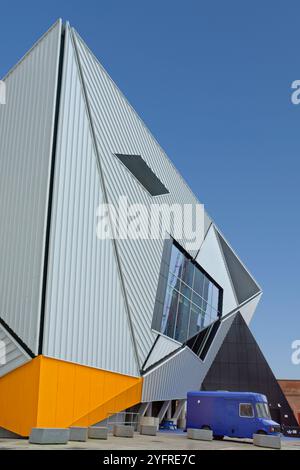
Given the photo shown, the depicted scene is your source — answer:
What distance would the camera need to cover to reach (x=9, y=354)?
2084 centimetres

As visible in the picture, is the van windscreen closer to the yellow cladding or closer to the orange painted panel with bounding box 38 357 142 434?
the orange painted panel with bounding box 38 357 142 434

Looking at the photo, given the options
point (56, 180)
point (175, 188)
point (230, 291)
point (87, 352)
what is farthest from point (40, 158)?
point (230, 291)

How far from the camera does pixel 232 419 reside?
26281 millimetres

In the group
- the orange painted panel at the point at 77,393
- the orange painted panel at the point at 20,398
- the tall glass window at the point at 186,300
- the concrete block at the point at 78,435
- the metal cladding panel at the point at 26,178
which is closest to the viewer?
the concrete block at the point at 78,435

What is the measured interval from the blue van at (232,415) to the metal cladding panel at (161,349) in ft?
10.8

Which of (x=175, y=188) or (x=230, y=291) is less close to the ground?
(x=175, y=188)

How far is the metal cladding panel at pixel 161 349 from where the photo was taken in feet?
96.9

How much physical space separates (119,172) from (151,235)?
5126mm

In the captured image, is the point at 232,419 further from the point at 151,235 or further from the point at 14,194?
the point at 14,194

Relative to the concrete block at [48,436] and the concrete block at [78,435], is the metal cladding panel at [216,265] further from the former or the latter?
the concrete block at [48,436]

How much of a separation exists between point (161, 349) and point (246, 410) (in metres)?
6.96

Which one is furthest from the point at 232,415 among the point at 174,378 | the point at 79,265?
the point at 79,265

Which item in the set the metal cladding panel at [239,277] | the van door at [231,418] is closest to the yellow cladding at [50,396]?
the van door at [231,418]

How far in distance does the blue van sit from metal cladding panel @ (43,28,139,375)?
436 cm
